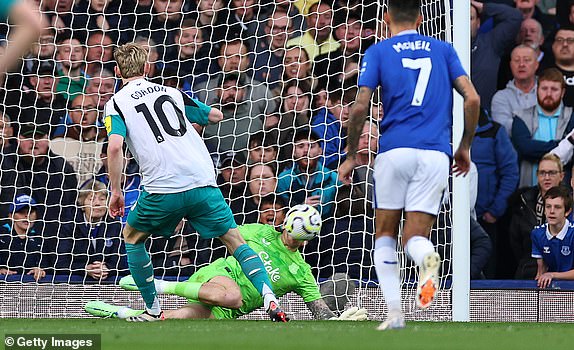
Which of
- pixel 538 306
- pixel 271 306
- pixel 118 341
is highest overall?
pixel 118 341

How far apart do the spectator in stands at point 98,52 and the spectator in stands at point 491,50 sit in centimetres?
373

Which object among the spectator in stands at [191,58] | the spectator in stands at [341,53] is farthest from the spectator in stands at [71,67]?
the spectator in stands at [341,53]

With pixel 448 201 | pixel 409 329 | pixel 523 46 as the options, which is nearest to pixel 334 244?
pixel 448 201

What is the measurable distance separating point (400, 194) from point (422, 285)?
0.80 meters

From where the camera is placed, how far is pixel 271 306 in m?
8.98

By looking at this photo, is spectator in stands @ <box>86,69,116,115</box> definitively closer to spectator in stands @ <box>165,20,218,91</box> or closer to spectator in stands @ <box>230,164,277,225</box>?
spectator in stands @ <box>165,20,218,91</box>

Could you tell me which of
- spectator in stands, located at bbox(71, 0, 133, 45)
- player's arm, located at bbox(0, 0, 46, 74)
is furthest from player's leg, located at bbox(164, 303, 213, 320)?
player's arm, located at bbox(0, 0, 46, 74)

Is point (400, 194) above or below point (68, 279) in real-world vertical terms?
above

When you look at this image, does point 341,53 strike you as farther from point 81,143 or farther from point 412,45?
point 412,45

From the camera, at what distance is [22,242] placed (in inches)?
481

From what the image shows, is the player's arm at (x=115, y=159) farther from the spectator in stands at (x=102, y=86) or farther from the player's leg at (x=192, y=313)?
the spectator in stands at (x=102, y=86)

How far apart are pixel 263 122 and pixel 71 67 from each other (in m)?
2.10

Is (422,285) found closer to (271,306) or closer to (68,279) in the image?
(271,306)

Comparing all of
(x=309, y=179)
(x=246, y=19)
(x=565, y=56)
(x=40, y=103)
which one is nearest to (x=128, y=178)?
(x=40, y=103)
